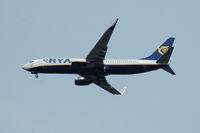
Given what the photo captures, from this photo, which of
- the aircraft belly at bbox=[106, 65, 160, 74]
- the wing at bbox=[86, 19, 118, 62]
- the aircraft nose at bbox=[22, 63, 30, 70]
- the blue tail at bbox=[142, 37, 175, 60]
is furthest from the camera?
the aircraft nose at bbox=[22, 63, 30, 70]

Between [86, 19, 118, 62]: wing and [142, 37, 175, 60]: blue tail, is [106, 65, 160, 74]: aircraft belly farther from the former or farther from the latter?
[142, 37, 175, 60]: blue tail

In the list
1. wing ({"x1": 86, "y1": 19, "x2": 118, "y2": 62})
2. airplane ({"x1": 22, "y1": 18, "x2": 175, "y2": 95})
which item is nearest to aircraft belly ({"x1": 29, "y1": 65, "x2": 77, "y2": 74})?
airplane ({"x1": 22, "y1": 18, "x2": 175, "y2": 95})

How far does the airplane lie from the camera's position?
110 meters

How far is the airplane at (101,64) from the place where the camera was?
110375mm

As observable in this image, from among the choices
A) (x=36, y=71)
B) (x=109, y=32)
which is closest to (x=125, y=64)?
(x=109, y=32)

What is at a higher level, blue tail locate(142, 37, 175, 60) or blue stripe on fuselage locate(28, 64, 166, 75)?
blue tail locate(142, 37, 175, 60)

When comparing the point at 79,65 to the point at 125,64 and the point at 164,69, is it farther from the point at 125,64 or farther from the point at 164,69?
the point at 164,69

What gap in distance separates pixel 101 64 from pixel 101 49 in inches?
→ 197

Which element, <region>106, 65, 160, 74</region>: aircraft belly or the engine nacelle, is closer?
<region>106, 65, 160, 74</region>: aircraft belly

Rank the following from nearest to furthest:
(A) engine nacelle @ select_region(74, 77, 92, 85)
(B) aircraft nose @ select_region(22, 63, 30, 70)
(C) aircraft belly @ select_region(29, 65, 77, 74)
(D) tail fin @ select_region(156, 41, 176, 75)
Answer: (D) tail fin @ select_region(156, 41, 176, 75)
(C) aircraft belly @ select_region(29, 65, 77, 74)
(B) aircraft nose @ select_region(22, 63, 30, 70)
(A) engine nacelle @ select_region(74, 77, 92, 85)

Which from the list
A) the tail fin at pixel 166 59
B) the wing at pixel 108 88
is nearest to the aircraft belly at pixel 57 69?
the wing at pixel 108 88

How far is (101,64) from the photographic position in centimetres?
11288

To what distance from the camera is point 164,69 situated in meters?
112

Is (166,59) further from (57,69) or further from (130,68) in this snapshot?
(57,69)
